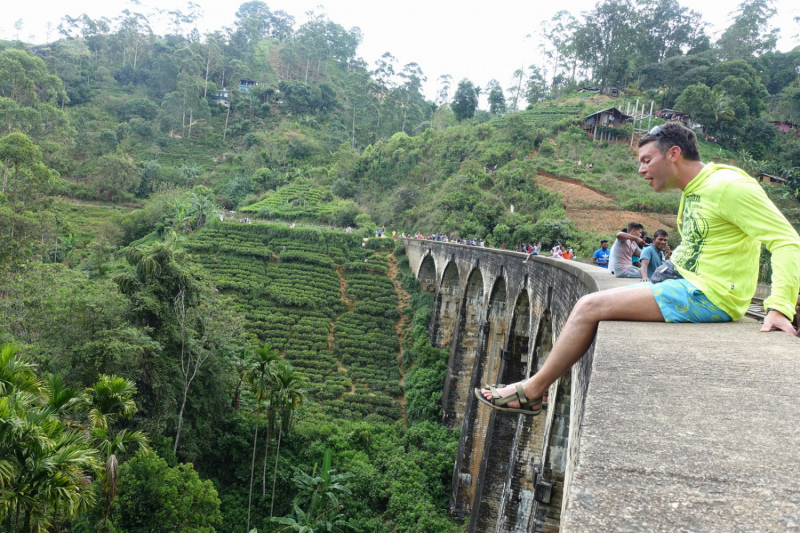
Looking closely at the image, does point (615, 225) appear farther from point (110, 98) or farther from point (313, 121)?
point (110, 98)

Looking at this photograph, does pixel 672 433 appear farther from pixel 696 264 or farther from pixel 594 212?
pixel 594 212

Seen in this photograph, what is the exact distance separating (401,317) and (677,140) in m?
24.3

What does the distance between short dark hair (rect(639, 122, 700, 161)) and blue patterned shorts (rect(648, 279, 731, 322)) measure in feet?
2.44

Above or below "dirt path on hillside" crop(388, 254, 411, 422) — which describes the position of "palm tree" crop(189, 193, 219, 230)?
above

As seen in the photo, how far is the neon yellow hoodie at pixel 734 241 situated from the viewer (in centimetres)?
240

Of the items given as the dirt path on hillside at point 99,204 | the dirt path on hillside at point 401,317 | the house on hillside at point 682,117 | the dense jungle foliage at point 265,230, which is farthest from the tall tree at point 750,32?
the dirt path on hillside at point 99,204

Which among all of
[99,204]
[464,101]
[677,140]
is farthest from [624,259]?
[464,101]

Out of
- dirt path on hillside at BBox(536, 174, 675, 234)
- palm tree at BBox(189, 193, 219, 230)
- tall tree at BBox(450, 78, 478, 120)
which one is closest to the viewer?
dirt path on hillside at BBox(536, 174, 675, 234)

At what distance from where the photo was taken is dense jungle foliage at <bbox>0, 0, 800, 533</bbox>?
11.5 meters

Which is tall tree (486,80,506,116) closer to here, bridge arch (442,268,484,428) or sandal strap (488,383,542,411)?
bridge arch (442,268,484,428)

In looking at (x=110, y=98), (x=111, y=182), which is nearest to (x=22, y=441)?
(x=111, y=182)

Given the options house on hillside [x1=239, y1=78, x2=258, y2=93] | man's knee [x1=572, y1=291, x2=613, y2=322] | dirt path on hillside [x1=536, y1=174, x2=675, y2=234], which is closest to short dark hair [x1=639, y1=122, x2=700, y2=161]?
man's knee [x1=572, y1=291, x2=613, y2=322]

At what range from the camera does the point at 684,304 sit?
2729 millimetres

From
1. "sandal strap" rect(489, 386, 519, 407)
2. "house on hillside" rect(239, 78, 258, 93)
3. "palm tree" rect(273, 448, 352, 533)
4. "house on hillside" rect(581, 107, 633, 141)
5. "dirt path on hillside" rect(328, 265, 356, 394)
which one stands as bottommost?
"palm tree" rect(273, 448, 352, 533)
